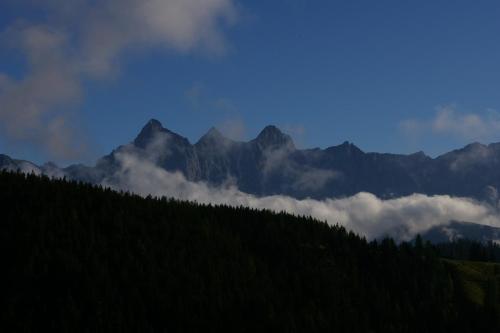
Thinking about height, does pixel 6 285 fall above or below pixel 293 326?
above

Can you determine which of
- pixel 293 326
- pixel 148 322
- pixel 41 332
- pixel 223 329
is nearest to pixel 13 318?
pixel 41 332

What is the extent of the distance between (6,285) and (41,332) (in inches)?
981

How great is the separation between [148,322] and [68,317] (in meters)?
24.1

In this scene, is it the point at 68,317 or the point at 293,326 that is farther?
the point at 293,326

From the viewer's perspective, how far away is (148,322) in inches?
7736

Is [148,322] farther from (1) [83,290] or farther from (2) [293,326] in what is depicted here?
(2) [293,326]

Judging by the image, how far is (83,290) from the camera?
19912 cm

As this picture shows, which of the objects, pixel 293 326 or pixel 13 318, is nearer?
pixel 13 318

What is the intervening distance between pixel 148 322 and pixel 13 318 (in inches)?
1517

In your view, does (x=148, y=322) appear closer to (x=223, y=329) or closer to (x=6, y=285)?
(x=223, y=329)

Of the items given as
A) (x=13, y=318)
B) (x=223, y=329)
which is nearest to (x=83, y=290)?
(x=13, y=318)

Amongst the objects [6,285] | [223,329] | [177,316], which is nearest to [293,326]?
[223,329]

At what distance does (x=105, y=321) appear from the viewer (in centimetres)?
18638

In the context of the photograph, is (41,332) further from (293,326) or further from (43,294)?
(293,326)
